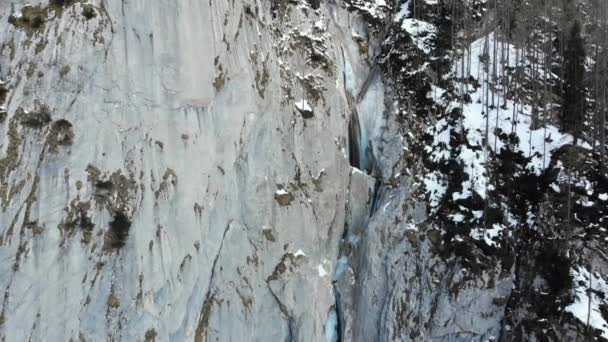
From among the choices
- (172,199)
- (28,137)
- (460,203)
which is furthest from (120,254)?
(460,203)

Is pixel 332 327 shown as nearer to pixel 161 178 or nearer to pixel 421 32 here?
pixel 161 178

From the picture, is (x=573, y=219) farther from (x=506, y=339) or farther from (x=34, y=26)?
(x=34, y=26)

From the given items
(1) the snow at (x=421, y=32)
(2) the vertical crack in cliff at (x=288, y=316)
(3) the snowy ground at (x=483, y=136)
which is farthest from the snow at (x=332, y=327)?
(1) the snow at (x=421, y=32)

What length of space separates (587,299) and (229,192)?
62.0 ft

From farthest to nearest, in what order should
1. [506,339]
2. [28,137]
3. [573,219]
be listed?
[573,219]
[506,339]
[28,137]

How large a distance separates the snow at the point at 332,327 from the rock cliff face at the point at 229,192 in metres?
0.13

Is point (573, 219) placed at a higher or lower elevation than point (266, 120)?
lower

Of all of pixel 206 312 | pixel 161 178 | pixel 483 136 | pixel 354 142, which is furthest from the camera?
pixel 483 136

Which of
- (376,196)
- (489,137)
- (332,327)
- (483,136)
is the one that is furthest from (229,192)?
(489,137)

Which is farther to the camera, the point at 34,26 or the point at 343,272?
the point at 343,272

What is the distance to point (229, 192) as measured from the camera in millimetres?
23031

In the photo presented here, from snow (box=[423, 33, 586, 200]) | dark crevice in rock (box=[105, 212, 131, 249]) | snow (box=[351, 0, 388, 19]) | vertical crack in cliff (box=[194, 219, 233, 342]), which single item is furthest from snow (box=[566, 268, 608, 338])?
A: snow (box=[351, 0, 388, 19])

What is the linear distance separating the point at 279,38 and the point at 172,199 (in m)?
12.3

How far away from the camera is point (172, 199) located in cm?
2091
